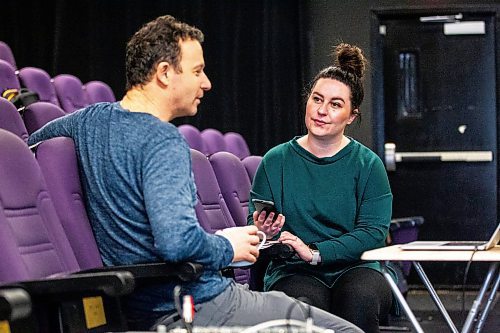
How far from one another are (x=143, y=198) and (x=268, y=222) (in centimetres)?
84

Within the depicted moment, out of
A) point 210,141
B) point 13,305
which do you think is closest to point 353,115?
point 13,305

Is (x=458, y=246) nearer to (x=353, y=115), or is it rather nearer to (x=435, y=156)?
(x=353, y=115)

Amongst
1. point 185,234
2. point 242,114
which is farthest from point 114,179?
point 242,114

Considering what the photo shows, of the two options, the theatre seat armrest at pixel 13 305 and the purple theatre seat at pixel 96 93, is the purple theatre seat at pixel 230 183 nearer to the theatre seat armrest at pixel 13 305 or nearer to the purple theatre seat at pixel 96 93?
the theatre seat armrest at pixel 13 305

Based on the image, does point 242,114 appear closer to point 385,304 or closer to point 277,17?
point 277,17

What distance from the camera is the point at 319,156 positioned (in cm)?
357

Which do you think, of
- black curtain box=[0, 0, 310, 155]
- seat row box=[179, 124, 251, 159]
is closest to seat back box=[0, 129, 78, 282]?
seat row box=[179, 124, 251, 159]

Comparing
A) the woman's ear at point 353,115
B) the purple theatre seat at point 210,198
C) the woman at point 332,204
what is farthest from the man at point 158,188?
the woman's ear at point 353,115

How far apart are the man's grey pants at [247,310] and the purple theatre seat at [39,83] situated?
4.14 metres

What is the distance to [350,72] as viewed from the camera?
11.9ft

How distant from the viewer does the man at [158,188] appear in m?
2.35

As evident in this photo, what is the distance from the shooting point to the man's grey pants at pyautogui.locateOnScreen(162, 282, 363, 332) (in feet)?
8.21

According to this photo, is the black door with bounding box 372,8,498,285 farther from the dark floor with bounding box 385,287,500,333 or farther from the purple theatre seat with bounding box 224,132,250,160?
the purple theatre seat with bounding box 224,132,250,160

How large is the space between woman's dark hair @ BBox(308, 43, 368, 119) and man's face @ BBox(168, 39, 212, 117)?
42.6 inches
